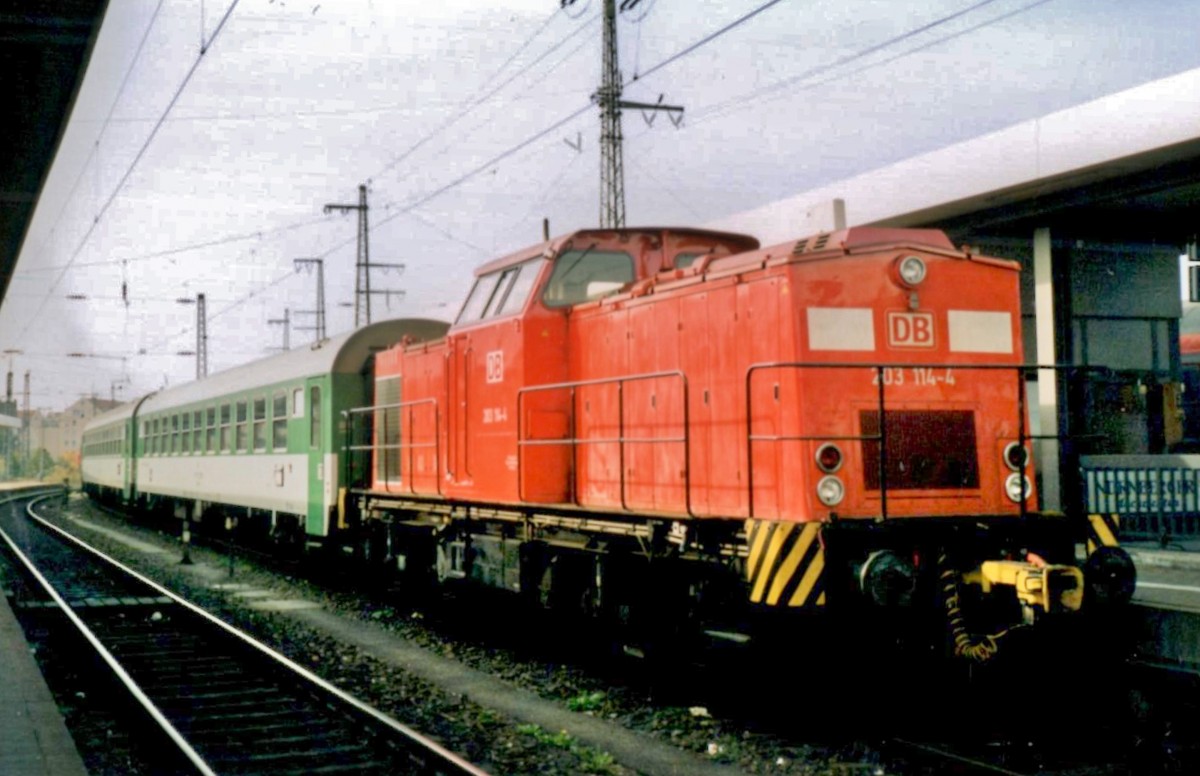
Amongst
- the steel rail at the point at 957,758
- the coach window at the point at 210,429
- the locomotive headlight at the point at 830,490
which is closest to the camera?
the steel rail at the point at 957,758

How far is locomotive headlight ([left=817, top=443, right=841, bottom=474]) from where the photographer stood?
22.8 ft

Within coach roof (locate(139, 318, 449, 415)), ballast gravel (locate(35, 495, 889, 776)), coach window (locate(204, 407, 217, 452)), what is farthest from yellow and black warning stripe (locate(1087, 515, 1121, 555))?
coach window (locate(204, 407, 217, 452))

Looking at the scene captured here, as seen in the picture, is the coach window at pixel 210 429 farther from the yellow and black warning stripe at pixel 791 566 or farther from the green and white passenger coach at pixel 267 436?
the yellow and black warning stripe at pixel 791 566

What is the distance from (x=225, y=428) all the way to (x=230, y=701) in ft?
A: 41.6

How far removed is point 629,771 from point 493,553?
3986 millimetres

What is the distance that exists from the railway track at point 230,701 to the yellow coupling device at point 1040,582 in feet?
10.1

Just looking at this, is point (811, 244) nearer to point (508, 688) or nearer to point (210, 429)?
point (508, 688)

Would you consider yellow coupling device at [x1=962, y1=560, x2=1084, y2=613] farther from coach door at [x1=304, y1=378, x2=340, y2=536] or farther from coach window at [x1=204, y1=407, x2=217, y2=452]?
coach window at [x1=204, y1=407, x2=217, y2=452]

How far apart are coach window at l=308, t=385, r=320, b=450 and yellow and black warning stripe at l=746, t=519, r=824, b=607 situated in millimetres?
9636

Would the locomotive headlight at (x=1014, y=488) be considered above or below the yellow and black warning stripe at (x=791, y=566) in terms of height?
above

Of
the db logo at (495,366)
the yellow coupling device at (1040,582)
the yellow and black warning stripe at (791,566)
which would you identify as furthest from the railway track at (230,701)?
the yellow coupling device at (1040,582)

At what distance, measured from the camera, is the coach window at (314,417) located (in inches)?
598

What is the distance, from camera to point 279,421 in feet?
56.0

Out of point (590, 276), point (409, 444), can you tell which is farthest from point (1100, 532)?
point (409, 444)
